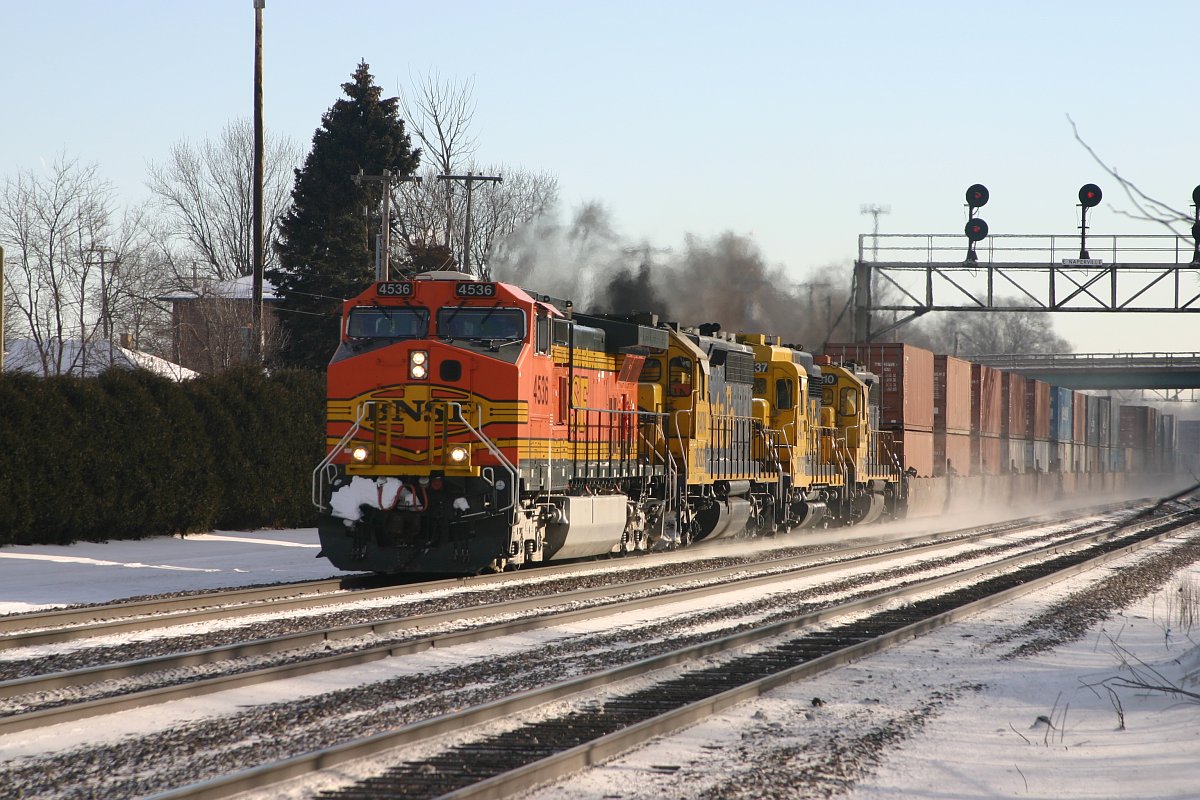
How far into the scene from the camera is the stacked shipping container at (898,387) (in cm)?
3359

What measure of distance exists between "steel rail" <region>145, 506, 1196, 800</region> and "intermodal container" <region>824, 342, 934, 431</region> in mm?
20538

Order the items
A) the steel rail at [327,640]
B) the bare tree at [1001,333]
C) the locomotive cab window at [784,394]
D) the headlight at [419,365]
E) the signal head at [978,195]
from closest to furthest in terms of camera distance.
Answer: the steel rail at [327,640] → the headlight at [419,365] → the locomotive cab window at [784,394] → the signal head at [978,195] → the bare tree at [1001,333]

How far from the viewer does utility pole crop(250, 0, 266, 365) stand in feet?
101

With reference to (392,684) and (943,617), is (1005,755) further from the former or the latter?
(943,617)

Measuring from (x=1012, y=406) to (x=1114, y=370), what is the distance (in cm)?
2870

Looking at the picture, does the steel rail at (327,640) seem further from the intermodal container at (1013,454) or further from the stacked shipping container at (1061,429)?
the stacked shipping container at (1061,429)

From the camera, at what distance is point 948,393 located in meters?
37.7

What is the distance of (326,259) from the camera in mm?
47125

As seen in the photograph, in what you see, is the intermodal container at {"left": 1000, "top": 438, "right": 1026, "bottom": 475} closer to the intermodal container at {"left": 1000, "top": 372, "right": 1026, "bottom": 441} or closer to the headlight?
the intermodal container at {"left": 1000, "top": 372, "right": 1026, "bottom": 441}

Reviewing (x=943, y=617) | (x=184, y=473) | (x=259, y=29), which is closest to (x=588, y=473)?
(x=943, y=617)

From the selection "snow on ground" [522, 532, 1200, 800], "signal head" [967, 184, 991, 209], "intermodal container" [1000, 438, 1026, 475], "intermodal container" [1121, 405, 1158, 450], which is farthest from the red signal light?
"intermodal container" [1121, 405, 1158, 450]

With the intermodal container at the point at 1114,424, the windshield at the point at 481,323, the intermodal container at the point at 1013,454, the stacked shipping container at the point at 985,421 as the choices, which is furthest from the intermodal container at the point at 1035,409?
the windshield at the point at 481,323

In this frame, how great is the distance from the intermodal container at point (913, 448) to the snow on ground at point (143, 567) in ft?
52.5

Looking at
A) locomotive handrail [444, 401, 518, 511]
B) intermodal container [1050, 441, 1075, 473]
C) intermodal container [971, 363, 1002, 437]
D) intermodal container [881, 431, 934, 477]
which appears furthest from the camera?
intermodal container [1050, 441, 1075, 473]
